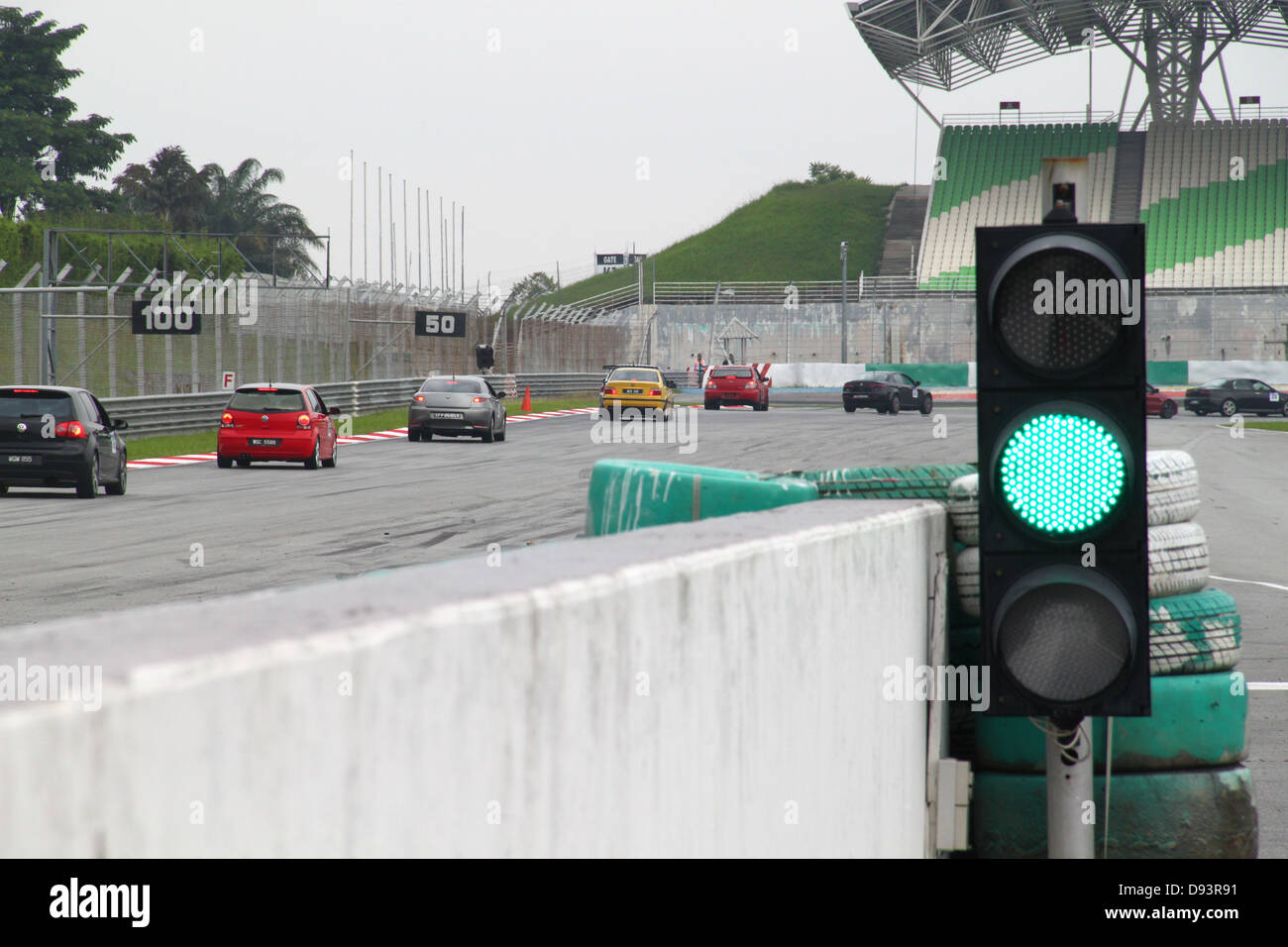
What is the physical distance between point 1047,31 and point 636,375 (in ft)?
122

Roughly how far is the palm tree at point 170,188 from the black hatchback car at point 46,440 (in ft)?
260

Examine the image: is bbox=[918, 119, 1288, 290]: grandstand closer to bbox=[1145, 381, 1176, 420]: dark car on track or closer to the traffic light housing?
bbox=[1145, 381, 1176, 420]: dark car on track

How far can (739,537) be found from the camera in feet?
8.41

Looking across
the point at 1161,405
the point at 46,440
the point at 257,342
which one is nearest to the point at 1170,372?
the point at 1161,405

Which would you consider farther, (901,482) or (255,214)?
(255,214)

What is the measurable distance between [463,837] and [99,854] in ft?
1.73

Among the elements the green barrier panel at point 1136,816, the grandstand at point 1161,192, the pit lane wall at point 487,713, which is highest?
the grandstand at point 1161,192

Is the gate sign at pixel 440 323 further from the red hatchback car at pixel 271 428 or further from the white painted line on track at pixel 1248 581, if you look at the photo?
the white painted line on track at pixel 1248 581

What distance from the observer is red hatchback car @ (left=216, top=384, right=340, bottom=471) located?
→ 81.3 feet

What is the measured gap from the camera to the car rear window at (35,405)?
18609 mm

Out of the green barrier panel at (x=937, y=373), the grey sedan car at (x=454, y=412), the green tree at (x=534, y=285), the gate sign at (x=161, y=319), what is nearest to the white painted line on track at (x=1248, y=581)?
the grey sedan car at (x=454, y=412)

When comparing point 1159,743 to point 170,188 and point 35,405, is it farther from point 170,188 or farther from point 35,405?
point 170,188

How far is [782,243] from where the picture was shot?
4365 inches
